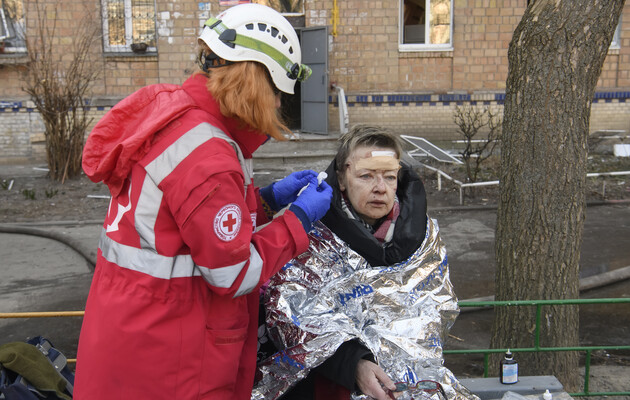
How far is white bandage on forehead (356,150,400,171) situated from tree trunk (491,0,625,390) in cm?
136

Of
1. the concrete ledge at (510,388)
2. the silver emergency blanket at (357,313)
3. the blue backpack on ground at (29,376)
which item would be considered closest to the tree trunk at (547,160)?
the concrete ledge at (510,388)

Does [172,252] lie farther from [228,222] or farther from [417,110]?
[417,110]

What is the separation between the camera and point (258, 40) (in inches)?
75.7

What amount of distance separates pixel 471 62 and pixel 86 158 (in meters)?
12.6

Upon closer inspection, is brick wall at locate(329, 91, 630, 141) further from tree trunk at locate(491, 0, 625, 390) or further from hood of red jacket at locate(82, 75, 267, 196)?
hood of red jacket at locate(82, 75, 267, 196)

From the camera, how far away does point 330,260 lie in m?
2.31

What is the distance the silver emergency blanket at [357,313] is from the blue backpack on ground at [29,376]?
1.07 metres

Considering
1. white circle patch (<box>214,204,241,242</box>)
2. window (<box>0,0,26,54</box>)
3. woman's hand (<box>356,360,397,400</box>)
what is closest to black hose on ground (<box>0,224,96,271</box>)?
woman's hand (<box>356,360,397,400</box>)

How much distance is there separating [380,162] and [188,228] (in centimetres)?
101

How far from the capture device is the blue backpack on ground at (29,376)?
2.59 meters

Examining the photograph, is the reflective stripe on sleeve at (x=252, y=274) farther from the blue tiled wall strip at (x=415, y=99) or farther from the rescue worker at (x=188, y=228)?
the blue tiled wall strip at (x=415, y=99)

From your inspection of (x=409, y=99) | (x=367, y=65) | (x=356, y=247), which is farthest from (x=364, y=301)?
(x=409, y=99)

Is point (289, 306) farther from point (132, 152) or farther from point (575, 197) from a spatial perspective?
point (575, 197)

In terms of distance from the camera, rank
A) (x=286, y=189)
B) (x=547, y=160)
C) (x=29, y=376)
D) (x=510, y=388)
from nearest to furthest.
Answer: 1. (x=286, y=189)
2. (x=29, y=376)
3. (x=510, y=388)
4. (x=547, y=160)
